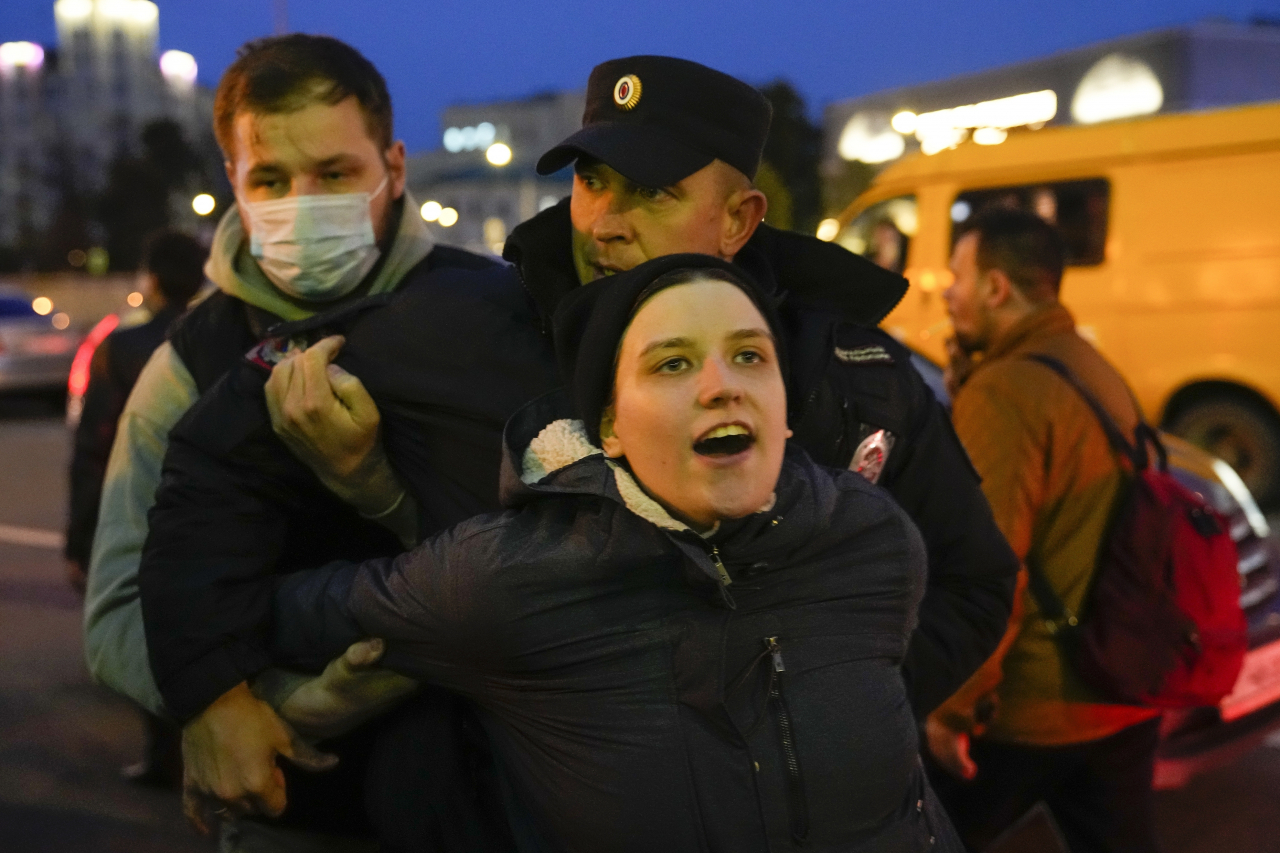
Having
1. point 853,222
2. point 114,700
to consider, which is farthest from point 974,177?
point 114,700

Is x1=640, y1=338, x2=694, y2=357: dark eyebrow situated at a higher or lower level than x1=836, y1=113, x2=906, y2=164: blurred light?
lower

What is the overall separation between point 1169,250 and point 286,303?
329 inches

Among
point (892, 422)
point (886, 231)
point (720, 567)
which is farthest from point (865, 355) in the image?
point (886, 231)

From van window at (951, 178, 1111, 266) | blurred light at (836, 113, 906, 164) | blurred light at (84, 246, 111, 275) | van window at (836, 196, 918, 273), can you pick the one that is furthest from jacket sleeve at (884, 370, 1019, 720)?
blurred light at (84, 246, 111, 275)

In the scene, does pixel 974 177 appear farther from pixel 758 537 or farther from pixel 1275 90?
pixel 758 537

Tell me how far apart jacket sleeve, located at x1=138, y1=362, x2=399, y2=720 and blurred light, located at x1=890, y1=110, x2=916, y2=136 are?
21.4 metres

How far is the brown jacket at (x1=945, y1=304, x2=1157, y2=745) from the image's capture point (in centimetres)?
285

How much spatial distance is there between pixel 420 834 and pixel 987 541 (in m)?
1.02

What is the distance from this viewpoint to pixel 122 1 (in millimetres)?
79312

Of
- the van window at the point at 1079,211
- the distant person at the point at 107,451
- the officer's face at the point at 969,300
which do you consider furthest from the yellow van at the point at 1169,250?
the distant person at the point at 107,451

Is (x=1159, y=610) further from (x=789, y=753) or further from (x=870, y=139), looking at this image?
(x=870, y=139)

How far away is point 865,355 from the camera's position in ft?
6.50

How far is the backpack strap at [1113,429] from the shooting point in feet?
9.54

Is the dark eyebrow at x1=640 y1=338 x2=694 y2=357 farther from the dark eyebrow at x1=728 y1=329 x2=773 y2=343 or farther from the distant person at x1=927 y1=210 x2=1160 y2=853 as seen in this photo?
the distant person at x1=927 y1=210 x2=1160 y2=853
